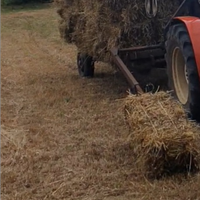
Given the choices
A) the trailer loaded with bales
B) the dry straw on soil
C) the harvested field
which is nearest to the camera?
the dry straw on soil

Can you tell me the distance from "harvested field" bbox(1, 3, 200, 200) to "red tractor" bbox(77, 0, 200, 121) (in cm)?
62

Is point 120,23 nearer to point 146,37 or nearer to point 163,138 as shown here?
point 146,37

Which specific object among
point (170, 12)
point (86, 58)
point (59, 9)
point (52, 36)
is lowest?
point (52, 36)

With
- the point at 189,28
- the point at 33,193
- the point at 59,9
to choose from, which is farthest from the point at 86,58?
the point at 33,193

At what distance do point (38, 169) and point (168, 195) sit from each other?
139 cm

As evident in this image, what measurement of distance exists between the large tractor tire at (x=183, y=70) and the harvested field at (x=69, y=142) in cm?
65

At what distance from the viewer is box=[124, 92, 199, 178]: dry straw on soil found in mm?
4715

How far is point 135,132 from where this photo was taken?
16.3ft

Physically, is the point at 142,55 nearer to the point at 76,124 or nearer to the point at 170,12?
the point at 170,12

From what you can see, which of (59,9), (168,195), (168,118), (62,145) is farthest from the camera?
(59,9)

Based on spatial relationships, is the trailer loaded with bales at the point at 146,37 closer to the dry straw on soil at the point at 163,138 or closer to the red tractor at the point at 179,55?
the red tractor at the point at 179,55

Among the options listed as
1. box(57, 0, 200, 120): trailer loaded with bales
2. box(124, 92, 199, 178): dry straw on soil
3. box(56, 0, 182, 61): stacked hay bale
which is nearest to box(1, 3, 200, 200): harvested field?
box(124, 92, 199, 178): dry straw on soil

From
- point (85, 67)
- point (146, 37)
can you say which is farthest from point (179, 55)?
point (85, 67)

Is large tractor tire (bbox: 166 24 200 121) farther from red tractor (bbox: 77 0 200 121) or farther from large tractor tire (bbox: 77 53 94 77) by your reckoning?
large tractor tire (bbox: 77 53 94 77)
